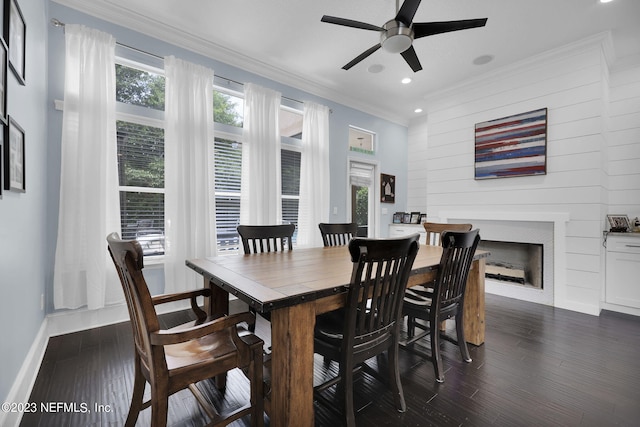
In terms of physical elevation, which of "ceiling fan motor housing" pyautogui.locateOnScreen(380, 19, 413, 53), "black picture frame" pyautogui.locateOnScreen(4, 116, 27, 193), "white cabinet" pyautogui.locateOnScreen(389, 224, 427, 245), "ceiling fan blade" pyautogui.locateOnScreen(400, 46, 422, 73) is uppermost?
"ceiling fan blade" pyautogui.locateOnScreen(400, 46, 422, 73)

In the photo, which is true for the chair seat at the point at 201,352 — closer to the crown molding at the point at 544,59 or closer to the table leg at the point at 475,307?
the table leg at the point at 475,307

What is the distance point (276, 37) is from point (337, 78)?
1252 millimetres

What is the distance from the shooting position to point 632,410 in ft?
5.28

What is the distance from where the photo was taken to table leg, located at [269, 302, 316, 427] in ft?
4.01

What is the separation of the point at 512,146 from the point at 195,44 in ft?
13.9

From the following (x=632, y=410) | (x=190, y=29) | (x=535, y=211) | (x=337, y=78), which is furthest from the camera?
(x=337, y=78)

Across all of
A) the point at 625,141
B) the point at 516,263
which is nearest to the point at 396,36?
the point at 625,141

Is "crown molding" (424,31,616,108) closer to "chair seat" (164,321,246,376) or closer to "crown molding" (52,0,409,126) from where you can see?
"crown molding" (52,0,409,126)

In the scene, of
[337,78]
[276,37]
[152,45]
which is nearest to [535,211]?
[337,78]

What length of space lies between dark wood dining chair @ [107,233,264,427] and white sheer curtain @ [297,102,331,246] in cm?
277

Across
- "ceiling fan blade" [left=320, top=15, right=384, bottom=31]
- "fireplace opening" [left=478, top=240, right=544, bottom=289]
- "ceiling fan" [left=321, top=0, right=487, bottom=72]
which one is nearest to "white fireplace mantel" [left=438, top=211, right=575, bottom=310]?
"fireplace opening" [left=478, top=240, right=544, bottom=289]

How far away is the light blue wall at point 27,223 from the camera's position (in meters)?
1.45

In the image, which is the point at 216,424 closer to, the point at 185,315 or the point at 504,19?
the point at 185,315

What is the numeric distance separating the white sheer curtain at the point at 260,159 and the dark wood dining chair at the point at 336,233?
109 cm
